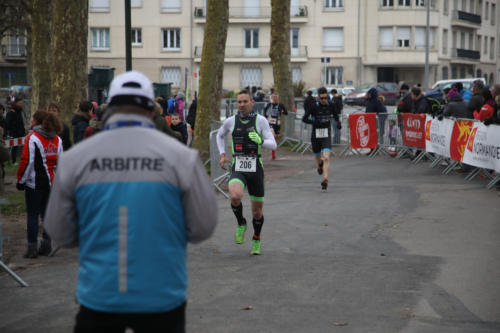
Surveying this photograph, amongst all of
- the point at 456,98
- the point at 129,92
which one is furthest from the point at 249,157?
the point at 456,98

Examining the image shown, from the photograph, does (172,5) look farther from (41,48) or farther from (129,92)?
(129,92)

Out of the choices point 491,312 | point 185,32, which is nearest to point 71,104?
point 491,312

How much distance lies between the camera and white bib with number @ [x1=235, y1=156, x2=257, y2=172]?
30.7 ft

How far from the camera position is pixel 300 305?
686 cm

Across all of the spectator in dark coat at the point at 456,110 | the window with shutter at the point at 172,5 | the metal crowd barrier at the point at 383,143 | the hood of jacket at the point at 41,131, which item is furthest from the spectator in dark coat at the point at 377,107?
the window with shutter at the point at 172,5

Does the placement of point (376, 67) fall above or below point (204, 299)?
above

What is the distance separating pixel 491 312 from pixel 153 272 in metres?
4.25

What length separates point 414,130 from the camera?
2031cm

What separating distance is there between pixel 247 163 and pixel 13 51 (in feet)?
225

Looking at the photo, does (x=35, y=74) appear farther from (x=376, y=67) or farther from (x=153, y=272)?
(x=376, y=67)

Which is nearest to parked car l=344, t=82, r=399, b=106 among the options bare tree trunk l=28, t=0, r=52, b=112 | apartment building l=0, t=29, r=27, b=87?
bare tree trunk l=28, t=0, r=52, b=112

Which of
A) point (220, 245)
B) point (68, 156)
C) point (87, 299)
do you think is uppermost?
point (68, 156)

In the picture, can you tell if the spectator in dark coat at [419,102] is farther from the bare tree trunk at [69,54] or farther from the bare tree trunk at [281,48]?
the bare tree trunk at [69,54]

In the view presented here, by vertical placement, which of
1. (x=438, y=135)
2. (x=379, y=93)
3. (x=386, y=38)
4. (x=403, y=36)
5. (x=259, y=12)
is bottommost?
(x=438, y=135)
